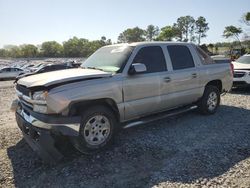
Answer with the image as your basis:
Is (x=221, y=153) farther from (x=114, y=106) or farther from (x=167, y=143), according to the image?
(x=114, y=106)

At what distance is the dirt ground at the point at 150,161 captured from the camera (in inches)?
153

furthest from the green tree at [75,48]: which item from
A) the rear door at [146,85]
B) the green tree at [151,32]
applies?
the rear door at [146,85]

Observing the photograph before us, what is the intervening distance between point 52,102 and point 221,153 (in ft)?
9.36

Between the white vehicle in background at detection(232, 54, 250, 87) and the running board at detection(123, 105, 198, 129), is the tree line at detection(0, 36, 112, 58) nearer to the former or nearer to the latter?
the white vehicle in background at detection(232, 54, 250, 87)

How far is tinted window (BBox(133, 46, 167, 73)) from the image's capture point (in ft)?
18.1

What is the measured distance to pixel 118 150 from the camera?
16.1ft

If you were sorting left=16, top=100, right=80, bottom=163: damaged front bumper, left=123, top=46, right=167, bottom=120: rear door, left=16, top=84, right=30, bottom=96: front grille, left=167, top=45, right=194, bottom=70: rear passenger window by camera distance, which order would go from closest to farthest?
left=16, top=100, right=80, bottom=163: damaged front bumper
left=16, top=84, right=30, bottom=96: front grille
left=123, top=46, right=167, bottom=120: rear door
left=167, top=45, right=194, bottom=70: rear passenger window

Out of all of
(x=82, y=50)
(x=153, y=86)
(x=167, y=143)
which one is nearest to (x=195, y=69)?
(x=153, y=86)

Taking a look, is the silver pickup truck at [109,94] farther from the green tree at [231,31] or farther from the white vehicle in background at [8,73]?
the green tree at [231,31]

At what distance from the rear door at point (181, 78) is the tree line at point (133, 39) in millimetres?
38618

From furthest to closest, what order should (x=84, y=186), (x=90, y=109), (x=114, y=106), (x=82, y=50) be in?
(x=82, y=50) < (x=114, y=106) < (x=90, y=109) < (x=84, y=186)

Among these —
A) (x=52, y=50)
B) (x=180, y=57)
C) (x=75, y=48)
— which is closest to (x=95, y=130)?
(x=180, y=57)

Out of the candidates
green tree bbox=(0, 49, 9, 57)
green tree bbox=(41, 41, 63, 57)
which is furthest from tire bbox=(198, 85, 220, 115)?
green tree bbox=(0, 49, 9, 57)

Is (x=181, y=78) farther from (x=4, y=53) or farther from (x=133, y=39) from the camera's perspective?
(x=4, y=53)
